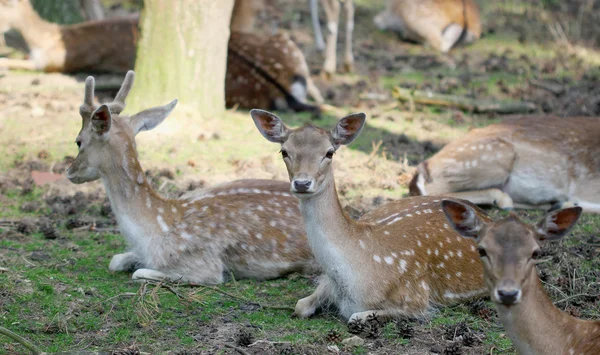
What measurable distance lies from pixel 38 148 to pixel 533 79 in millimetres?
6775

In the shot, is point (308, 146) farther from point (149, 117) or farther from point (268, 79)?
point (268, 79)

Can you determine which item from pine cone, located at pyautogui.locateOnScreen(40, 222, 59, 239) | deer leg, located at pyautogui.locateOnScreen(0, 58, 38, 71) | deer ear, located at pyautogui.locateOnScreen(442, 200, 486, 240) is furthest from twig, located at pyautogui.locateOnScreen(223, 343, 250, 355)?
deer leg, located at pyautogui.locateOnScreen(0, 58, 38, 71)

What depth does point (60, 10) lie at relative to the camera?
14.2 m

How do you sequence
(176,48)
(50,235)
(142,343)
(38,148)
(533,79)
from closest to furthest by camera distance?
(142,343) < (50,235) < (38,148) < (176,48) < (533,79)

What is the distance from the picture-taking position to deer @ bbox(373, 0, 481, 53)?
1401 cm

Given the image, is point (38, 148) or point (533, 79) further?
point (533, 79)

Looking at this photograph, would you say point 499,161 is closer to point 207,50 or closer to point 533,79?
point 207,50

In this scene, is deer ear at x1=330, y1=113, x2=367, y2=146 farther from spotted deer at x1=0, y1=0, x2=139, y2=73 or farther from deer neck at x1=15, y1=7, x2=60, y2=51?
deer neck at x1=15, y1=7, x2=60, y2=51

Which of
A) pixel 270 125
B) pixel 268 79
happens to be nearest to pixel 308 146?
pixel 270 125

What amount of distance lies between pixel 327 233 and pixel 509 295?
146 cm

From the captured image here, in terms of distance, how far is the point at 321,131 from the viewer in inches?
195

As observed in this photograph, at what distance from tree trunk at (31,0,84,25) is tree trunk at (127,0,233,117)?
208 inches

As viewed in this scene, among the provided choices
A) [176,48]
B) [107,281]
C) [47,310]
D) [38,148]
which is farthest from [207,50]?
[47,310]

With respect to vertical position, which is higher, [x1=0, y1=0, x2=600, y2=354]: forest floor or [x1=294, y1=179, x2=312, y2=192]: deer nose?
[x1=294, y1=179, x2=312, y2=192]: deer nose
